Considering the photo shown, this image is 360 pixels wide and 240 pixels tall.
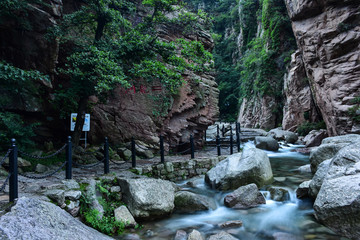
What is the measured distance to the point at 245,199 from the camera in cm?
579

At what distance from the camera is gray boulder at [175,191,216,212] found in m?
5.65

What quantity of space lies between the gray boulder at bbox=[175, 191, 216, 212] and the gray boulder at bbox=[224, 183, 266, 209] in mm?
457

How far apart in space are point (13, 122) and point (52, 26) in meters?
3.33

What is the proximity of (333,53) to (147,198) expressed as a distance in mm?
14005

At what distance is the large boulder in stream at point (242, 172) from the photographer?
672 cm

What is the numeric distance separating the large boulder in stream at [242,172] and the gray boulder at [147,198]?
1.98 metres

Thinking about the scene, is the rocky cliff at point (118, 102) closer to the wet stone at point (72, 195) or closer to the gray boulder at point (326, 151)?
the wet stone at point (72, 195)

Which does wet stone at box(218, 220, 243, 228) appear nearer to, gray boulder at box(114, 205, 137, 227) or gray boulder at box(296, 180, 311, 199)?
gray boulder at box(114, 205, 137, 227)

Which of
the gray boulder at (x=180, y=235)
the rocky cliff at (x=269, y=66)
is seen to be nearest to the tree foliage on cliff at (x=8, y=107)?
the gray boulder at (x=180, y=235)

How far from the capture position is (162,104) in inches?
414

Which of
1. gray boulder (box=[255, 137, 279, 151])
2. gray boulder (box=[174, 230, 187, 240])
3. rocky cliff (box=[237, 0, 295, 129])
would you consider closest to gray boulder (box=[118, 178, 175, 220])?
gray boulder (box=[174, 230, 187, 240])

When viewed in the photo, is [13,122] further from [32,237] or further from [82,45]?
[32,237]

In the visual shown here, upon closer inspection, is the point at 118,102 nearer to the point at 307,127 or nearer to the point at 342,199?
the point at 342,199

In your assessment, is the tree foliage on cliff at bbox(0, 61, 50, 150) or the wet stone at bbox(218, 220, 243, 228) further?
the tree foliage on cliff at bbox(0, 61, 50, 150)
